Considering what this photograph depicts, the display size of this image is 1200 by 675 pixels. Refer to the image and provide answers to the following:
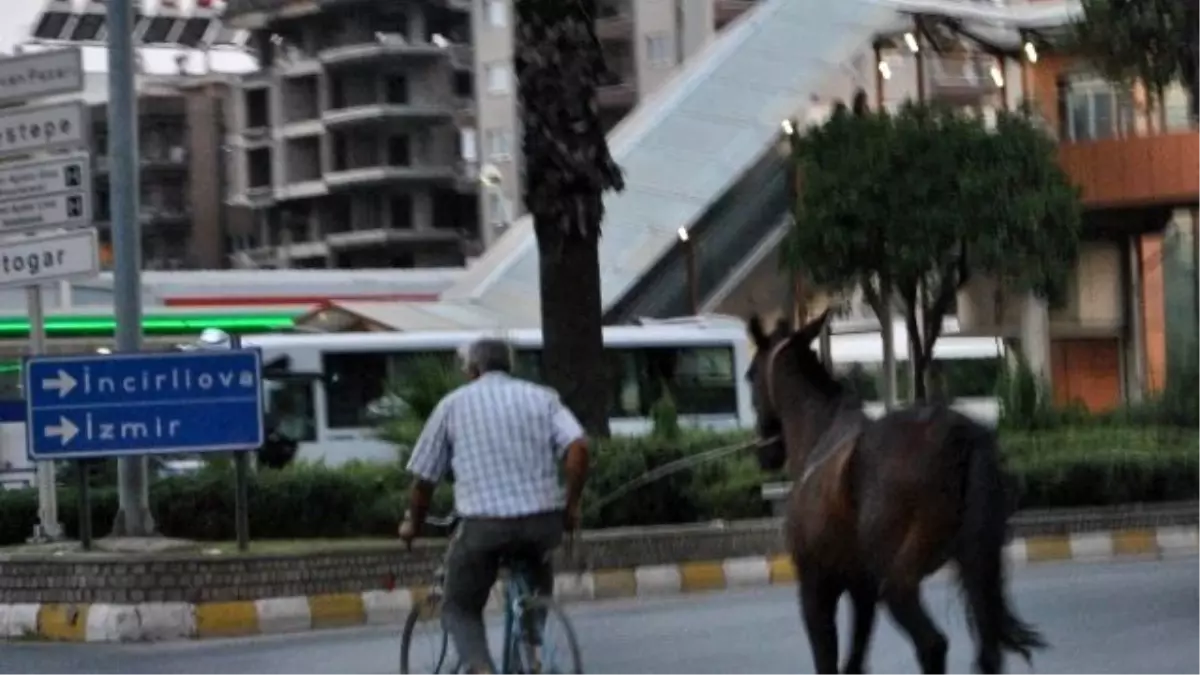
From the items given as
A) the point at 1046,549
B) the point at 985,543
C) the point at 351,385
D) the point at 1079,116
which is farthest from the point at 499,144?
the point at 985,543

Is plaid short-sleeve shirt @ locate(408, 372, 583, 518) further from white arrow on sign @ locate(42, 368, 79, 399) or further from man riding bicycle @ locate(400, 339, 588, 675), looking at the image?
white arrow on sign @ locate(42, 368, 79, 399)

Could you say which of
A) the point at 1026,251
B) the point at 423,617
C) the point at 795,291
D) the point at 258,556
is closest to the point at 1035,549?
the point at 258,556

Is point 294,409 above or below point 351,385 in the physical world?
below

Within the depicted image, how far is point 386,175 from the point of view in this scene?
3445 inches

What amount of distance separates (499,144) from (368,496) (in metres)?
65.2

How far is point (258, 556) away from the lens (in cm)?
1778

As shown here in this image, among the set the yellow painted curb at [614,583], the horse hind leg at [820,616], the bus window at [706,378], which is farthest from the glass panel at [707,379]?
the horse hind leg at [820,616]

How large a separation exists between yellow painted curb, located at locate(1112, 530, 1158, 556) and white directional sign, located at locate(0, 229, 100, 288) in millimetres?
11116

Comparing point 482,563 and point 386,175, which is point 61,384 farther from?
point 386,175

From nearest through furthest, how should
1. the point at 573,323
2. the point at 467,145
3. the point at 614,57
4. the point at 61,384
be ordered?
1. the point at 61,384
2. the point at 573,323
3. the point at 614,57
4. the point at 467,145

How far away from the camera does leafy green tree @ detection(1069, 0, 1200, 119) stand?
2306cm

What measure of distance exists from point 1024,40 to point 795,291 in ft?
22.1

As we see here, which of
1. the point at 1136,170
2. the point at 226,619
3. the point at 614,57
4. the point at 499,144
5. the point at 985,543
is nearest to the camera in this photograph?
the point at 985,543

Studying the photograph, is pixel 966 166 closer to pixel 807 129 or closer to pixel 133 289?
pixel 807 129
